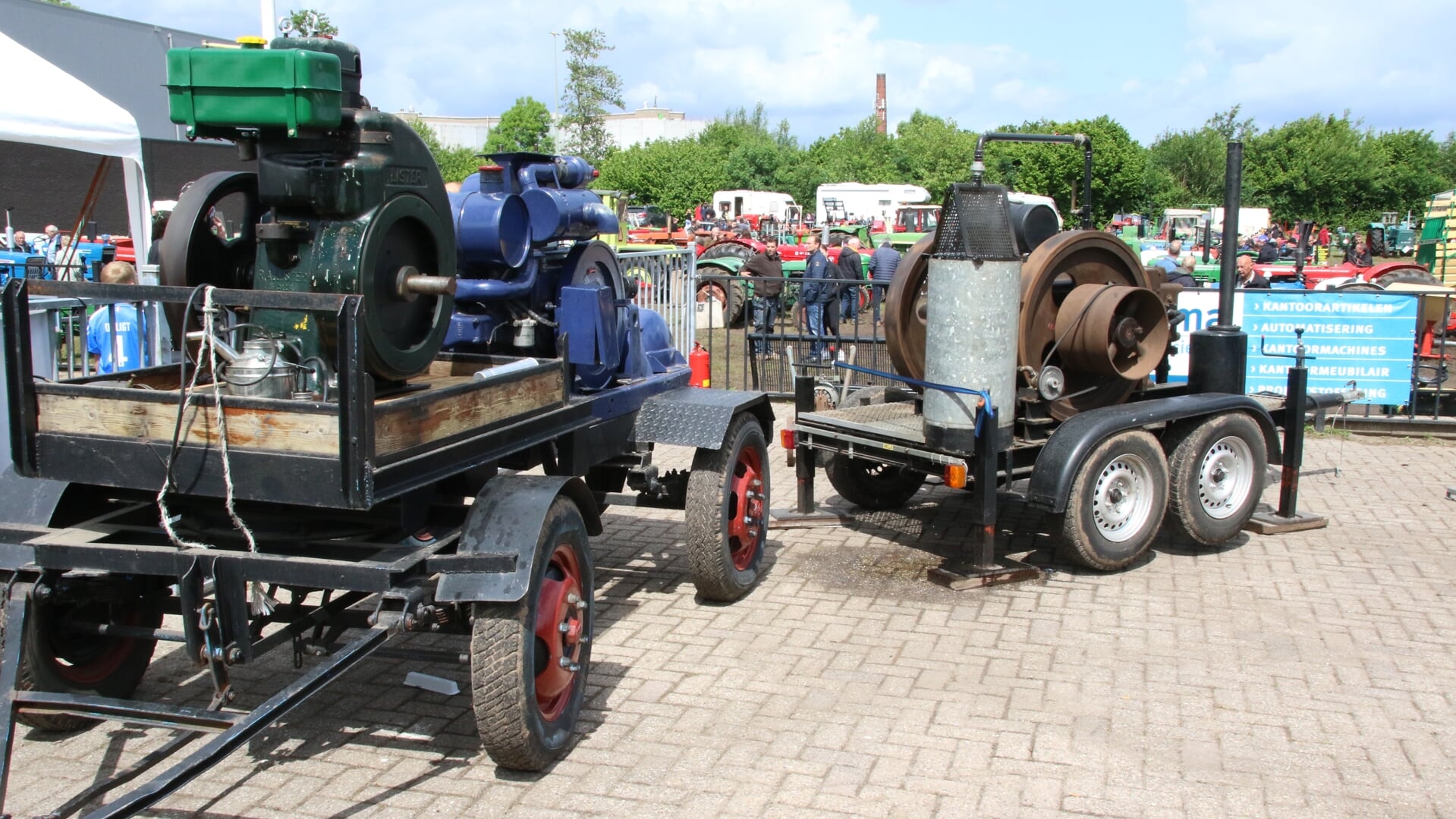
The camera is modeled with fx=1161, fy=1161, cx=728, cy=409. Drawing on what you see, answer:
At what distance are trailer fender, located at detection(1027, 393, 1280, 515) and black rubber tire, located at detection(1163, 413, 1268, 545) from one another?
0.11 meters

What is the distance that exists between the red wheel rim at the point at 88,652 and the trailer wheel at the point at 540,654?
1.53 m

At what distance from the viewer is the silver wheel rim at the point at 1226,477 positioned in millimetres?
7066

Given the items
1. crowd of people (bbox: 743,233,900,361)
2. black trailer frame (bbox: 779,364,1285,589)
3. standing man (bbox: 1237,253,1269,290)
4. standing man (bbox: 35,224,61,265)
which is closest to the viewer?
black trailer frame (bbox: 779,364,1285,589)

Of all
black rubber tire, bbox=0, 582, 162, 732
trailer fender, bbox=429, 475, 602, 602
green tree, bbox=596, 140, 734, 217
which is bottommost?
black rubber tire, bbox=0, 582, 162, 732

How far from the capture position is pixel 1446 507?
27.5 feet

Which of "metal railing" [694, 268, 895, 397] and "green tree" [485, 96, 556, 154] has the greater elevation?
"green tree" [485, 96, 556, 154]

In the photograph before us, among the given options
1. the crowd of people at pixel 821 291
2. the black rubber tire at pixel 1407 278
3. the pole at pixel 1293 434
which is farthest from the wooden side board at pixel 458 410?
the black rubber tire at pixel 1407 278

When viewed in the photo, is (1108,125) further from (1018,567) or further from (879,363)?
(1018,567)

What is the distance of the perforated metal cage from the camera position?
20.1 feet

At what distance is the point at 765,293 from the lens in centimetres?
1311

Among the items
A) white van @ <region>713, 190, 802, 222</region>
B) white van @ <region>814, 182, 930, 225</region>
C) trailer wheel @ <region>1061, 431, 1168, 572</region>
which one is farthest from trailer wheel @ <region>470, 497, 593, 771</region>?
white van @ <region>713, 190, 802, 222</region>

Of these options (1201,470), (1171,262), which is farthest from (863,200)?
(1201,470)

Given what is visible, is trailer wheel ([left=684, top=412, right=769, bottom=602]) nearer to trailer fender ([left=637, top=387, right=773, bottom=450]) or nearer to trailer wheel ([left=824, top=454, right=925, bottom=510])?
trailer fender ([left=637, top=387, right=773, bottom=450])

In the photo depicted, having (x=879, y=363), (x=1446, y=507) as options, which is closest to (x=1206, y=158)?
(x=879, y=363)
